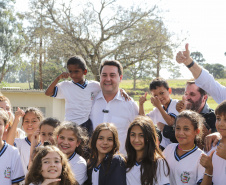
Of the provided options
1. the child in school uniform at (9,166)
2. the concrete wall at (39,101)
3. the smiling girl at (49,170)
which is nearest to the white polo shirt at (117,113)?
the smiling girl at (49,170)

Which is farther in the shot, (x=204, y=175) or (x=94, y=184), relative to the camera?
(x=94, y=184)

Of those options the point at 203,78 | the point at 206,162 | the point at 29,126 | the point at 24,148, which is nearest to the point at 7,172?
the point at 24,148

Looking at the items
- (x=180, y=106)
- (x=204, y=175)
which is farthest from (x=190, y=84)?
(x=204, y=175)

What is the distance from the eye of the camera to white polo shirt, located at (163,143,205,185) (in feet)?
10.1

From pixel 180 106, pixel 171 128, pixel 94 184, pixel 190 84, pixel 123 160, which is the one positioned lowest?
pixel 94 184

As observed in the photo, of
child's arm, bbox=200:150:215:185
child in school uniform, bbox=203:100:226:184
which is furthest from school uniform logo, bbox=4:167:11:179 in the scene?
child in school uniform, bbox=203:100:226:184

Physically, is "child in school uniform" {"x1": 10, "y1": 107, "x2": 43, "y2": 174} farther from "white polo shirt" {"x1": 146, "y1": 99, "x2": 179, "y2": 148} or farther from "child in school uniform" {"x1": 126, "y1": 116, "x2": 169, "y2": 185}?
"white polo shirt" {"x1": 146, "y1": 99, "x2": 179, "y2": 148}

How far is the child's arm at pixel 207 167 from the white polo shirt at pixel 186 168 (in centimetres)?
13

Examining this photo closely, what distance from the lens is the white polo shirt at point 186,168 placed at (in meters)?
3.06

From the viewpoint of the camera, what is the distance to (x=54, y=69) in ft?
77.2

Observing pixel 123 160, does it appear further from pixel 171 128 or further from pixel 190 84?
pixel 190 84

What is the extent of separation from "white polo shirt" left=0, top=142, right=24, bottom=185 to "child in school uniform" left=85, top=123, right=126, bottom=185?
79cm

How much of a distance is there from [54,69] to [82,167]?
2094 cm

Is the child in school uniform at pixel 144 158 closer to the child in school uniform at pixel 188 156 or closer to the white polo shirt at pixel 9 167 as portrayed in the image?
the child in school uniform at pixel 188 156
